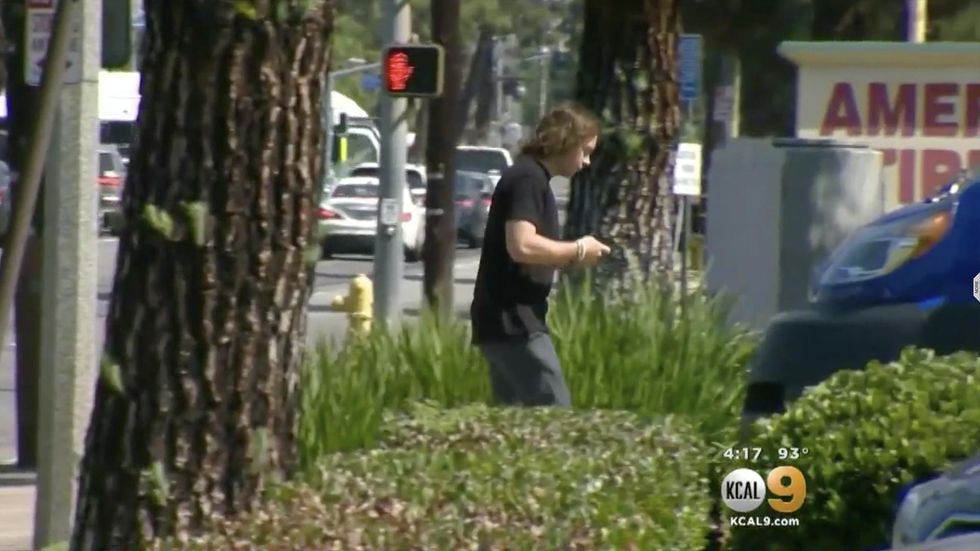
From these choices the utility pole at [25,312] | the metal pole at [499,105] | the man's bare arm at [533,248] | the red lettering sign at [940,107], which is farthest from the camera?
the metal pole at [499,105]

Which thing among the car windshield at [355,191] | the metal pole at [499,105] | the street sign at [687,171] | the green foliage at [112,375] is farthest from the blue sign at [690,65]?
the metal pole at [499,105]

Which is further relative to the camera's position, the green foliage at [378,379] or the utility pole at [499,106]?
the utility pole at [499,106]

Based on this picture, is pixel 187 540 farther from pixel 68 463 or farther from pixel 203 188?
pixel 68 463

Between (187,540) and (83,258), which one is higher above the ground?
(83,258)

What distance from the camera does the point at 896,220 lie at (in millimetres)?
6848

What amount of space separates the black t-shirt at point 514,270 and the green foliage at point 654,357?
1.83 feet

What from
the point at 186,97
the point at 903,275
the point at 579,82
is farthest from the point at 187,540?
the point at 579,82

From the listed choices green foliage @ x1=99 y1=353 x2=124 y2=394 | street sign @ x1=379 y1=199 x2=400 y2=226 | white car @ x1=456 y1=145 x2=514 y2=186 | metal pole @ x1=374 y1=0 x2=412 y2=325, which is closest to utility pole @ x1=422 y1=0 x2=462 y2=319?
metal pole @ x1=374 y1=0 x2=412 y2=325

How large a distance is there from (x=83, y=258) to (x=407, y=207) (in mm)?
26630

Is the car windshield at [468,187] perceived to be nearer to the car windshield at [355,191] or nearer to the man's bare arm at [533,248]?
the car windshield at [355,191]

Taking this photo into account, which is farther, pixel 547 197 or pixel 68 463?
pixel 547 197

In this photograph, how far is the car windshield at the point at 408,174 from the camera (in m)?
37.1

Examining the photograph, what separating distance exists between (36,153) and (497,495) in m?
1.40

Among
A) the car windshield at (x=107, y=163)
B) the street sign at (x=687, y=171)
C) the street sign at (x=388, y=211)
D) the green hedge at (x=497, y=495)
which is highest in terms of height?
the street sign at (x=687, y=171)
